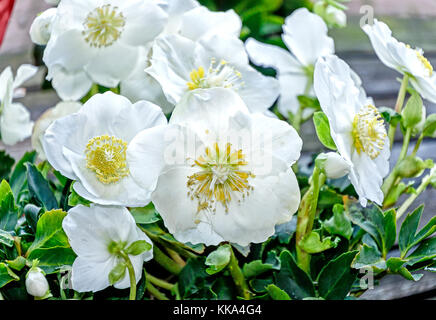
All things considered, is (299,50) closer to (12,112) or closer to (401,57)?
(401,57)

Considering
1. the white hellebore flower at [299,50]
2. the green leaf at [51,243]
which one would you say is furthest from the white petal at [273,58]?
the green leaf at [51,243]

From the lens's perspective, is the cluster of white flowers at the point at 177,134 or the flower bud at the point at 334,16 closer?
the cluster of white flowers at the point at 177,134

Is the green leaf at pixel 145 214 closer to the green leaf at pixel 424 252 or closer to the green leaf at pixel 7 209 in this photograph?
the green leaf at pixel 7 209

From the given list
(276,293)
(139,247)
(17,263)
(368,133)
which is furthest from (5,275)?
(368,133)

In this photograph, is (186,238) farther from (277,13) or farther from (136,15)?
(277,13)

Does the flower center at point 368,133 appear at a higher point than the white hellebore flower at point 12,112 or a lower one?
higher

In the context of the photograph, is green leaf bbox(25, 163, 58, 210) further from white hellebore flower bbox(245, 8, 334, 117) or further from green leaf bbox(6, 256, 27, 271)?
white hellebore flower bbox(245, 8, 334, 117)

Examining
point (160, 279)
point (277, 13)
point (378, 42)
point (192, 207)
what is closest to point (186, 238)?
point (192, 207)
